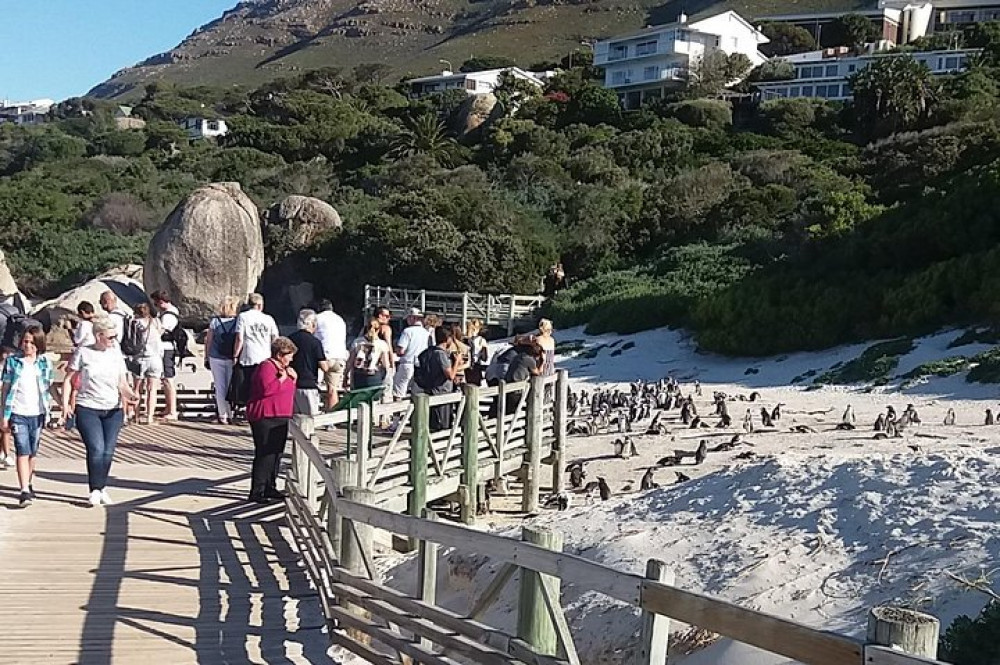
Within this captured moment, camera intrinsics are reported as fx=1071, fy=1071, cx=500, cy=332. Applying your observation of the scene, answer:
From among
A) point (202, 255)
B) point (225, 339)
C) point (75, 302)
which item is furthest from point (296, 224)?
point (225, 339)

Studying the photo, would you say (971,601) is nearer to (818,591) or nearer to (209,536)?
(818,591)

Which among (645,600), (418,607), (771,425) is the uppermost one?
(645,600)

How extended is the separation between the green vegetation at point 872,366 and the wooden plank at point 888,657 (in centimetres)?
1656

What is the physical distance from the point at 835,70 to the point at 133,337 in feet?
206

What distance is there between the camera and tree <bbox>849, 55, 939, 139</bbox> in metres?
50.5

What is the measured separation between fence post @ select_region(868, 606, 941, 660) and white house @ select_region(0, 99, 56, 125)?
148993 mm

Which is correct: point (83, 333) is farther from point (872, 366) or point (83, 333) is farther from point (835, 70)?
point (835, 70)

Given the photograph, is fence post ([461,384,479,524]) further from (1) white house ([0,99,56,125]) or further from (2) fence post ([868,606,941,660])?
(1) white house ([0,99,56,125])

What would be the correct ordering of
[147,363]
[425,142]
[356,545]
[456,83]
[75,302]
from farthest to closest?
[456,83], [425,142], [75,302], [147,363], [356,545]

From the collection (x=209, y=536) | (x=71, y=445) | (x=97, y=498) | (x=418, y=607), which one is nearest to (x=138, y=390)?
(x=71, y=445)

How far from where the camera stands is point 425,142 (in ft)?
193

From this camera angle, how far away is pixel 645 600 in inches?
150

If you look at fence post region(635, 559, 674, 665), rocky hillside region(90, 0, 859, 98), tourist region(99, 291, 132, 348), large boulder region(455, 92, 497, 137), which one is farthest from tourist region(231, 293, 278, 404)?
rocky hillside region(90, 0, 859, 98)

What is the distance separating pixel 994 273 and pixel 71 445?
1694 cm
